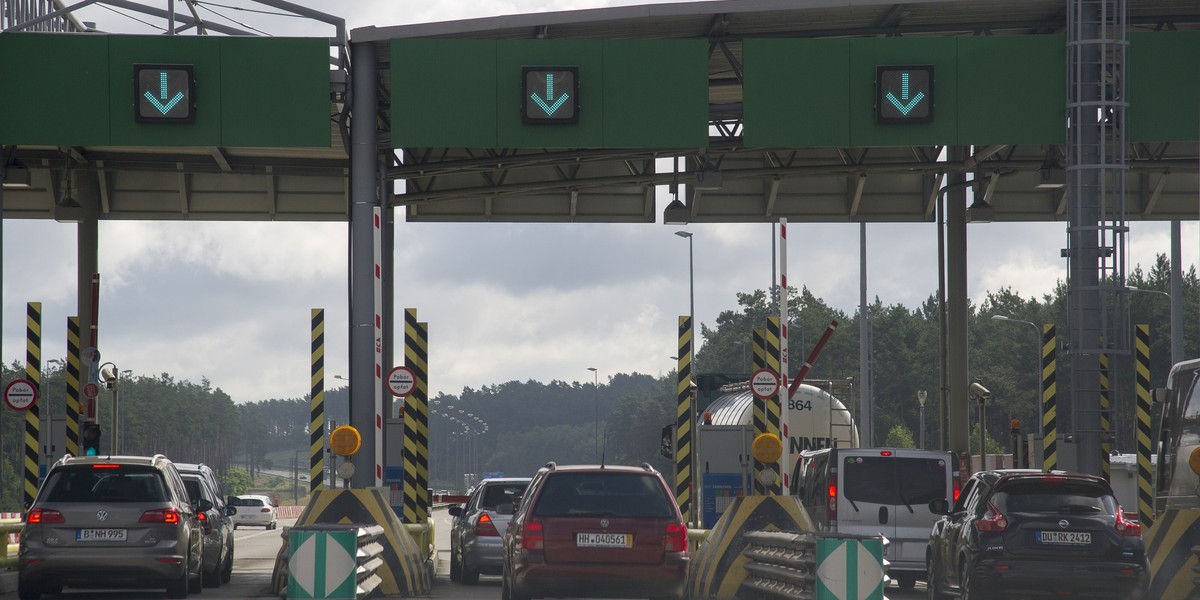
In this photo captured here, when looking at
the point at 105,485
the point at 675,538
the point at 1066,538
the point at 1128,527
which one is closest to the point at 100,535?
the point at 105,485

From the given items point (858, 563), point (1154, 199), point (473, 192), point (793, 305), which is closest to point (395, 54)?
point (473, 192)

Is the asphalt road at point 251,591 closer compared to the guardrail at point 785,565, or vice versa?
the guardrail at point 785,565

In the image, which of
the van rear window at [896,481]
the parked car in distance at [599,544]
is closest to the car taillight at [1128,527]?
the parked car in distance at [599,544]

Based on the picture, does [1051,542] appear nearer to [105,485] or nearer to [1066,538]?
[1066,538]

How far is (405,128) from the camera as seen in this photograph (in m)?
22.9

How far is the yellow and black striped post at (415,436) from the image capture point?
1029 inches

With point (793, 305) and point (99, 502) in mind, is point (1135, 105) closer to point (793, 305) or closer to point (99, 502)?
point (99, 502)

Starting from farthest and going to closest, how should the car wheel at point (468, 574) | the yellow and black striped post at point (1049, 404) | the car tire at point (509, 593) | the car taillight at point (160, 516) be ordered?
the yellow and black striped post at point (1049, 404)
the car wheel at point (468, 574)
the car taillight at point (160, 516)
the car tire at point (509, 593)

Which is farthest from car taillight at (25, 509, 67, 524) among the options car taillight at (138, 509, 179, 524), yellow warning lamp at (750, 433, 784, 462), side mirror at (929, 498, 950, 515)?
side mirror at (929, 498, 950, 515)

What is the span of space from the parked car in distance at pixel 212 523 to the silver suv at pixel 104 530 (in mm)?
1855

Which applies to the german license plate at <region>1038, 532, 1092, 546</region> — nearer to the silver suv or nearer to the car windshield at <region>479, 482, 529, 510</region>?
the silver suv

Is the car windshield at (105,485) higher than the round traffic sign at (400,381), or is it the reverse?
the round traffic sign at (400,381)

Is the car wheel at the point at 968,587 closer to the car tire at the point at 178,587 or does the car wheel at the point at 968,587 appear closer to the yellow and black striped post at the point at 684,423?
the yellow and black striped post at the point at 684,423

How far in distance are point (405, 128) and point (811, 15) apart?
19.4 ft
